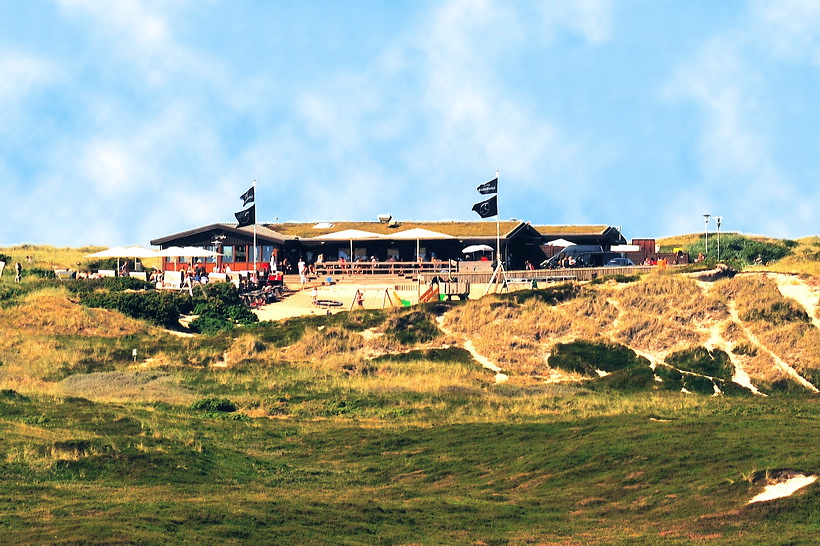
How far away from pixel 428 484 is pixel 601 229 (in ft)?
159

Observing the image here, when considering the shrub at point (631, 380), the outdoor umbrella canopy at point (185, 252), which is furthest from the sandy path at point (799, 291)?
the outdoor umbrella canopy at point (185, 252)

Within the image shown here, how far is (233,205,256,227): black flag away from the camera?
6975 centimetres

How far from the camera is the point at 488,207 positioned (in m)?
62.5

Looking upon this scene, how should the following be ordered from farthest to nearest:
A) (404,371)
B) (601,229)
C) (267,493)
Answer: (601,229)
(404,371)
(267,493)

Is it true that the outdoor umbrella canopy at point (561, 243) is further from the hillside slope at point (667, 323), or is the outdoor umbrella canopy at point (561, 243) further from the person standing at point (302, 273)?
the hillside slope at point (667, 323)

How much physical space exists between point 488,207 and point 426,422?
2364cm

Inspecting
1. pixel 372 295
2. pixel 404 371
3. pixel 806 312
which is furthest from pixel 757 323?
pixel 372 295

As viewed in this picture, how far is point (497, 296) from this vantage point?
56.2m

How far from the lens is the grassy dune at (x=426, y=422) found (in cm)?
2662

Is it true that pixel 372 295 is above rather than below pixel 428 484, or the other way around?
above

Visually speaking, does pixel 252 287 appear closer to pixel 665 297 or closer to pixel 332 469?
pixel 665 297

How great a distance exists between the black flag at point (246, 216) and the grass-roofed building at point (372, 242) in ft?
10.7

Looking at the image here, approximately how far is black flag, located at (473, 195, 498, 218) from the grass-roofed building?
381 inches

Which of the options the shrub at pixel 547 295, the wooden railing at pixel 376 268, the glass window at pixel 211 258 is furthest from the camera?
the glass window at pixel 211 258
